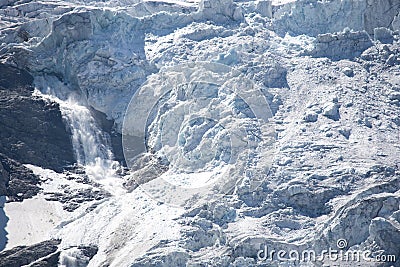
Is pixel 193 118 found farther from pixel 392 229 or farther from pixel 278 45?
pixel 392 229

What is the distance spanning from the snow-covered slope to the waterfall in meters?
0.11

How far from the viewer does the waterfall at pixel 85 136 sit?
71.8m

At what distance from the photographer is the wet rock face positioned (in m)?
72.1

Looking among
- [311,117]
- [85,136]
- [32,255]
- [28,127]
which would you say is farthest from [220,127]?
[28,127]

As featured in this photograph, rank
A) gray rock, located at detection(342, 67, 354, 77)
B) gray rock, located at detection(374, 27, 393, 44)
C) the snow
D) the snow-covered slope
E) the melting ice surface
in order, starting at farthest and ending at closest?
the melting ice surface, gray rock, located at detection(374, 27, 393, 44), gray rock, located at detection(342, 67, 354, 77), the snow, the snow-covered slope

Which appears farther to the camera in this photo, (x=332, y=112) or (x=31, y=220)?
(x=31, y=220)

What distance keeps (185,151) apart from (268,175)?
22.0 feet

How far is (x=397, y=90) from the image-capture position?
66875 mm

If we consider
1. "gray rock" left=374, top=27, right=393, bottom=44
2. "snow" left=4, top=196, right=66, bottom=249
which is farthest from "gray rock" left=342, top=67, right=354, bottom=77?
"snow" left=4, top=196, right=66, bottom=249

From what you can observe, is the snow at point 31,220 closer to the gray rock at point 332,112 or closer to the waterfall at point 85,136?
the waterfall at point 85,136

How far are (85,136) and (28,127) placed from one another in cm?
382

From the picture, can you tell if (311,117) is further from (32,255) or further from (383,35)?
(32,255)

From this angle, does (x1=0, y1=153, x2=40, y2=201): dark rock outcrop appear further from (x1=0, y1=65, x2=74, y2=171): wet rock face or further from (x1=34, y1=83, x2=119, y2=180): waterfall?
(x1=34, y1=83, x2=119, y2=180): waterfall

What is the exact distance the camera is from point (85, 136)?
74.0 metres
